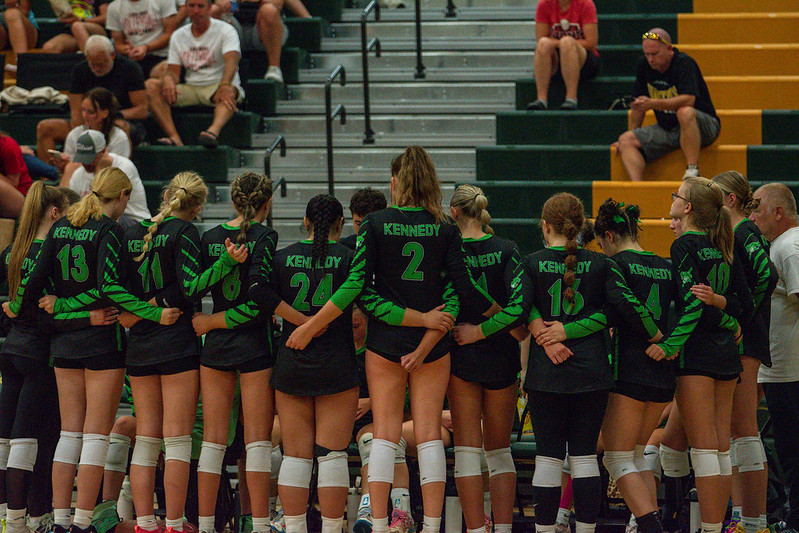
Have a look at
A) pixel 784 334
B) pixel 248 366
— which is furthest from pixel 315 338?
pixel 784 334

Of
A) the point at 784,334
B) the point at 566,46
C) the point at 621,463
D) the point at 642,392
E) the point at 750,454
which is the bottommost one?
the point at 750,454

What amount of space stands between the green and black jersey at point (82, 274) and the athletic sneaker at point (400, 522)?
1.58m

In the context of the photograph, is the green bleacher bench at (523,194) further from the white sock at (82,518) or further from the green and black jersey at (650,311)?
the white sock at (82,518)

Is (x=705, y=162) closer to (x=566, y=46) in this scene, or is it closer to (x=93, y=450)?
(x=566, y=46)

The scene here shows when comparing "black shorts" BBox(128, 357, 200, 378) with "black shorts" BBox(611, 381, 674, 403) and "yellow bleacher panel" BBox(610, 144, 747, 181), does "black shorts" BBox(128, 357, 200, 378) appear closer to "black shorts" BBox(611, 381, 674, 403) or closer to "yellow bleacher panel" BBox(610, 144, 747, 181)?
"black shorts" BBox(611, 381, 674, 403)

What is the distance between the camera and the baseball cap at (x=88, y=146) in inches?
267

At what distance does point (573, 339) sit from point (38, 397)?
8.81 ft

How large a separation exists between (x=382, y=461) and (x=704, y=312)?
5.43 feet

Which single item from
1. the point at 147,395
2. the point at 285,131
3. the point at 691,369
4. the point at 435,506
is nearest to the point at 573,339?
the point at 691,369

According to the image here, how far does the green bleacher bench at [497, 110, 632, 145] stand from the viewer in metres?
8.16

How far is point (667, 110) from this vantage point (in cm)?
758

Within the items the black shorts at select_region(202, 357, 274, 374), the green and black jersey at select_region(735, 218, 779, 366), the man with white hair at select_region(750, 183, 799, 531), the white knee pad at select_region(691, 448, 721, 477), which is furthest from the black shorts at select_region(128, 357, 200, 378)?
the man with white hair at select_region(750, 183, 799, 531)

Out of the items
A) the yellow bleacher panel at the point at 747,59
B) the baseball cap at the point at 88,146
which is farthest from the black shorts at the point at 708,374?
the yellow bleacher panel at the point at 747,59

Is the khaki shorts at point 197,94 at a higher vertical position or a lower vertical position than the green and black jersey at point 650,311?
higher
